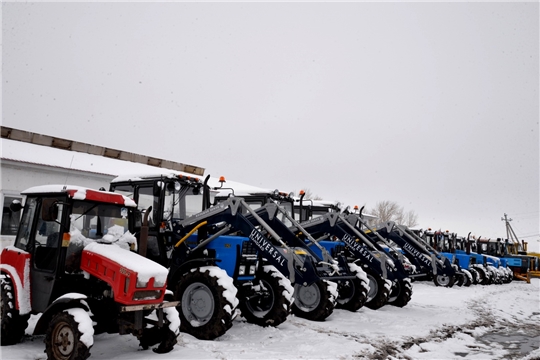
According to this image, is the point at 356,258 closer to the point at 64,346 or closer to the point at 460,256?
the point at 64,346

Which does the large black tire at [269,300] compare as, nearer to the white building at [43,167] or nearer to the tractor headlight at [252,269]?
the tractor headlight at [252,269]

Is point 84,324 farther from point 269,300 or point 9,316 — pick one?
point 269,300

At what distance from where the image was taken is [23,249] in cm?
668

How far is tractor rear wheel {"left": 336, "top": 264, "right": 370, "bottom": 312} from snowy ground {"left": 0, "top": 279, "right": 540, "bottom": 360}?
201 mm

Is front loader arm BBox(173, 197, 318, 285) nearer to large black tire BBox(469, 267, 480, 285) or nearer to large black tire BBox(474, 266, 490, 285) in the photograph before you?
large black tire BBox(469, 267, 480, 285)

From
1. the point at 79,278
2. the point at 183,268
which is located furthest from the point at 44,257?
the point at 183,268

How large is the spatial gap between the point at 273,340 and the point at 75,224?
352cm

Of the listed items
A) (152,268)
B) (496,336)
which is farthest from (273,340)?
(496,336)

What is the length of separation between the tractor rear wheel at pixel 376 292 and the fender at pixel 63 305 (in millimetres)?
7930

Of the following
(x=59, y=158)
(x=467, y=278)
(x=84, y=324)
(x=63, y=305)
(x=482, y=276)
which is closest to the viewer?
(x=84, y=324)

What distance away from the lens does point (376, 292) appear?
1205cm

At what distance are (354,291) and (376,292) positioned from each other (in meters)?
1.11

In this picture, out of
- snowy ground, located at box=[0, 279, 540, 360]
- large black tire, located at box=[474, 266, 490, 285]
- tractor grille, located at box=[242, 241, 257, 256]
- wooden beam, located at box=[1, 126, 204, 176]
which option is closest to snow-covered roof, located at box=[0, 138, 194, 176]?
wooden beam, located at box=[1, 126, 204, 176]

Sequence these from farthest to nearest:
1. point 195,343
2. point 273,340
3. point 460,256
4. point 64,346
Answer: point 460,256
point 273,340
point 195,343
point 64,346
